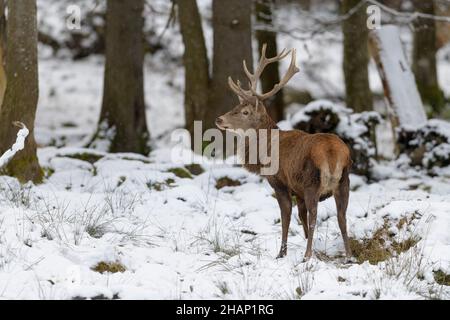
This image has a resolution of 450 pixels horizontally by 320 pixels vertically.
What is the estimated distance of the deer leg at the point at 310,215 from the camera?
641 cm

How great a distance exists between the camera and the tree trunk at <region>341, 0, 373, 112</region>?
12.1 metres

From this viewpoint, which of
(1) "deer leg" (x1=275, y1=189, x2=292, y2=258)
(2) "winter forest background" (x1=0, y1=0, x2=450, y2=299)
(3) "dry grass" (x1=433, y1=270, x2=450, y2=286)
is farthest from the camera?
(1) "deer leg" (x1=275, y1=189, x2=292, y2=258)

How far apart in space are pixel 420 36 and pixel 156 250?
11.3 m

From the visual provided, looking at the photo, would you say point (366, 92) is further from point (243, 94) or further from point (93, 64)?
point (93, 64)

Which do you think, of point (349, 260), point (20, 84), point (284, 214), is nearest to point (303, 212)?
point (284, 214)

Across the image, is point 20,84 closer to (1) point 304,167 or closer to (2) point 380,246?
(1) point 304,167

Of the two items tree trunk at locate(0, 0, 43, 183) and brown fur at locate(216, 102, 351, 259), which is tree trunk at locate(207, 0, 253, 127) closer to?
tree trunk at locate(0, 0, 43, 183)

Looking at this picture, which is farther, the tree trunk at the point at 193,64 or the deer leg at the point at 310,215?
the tree trunk at the point at 193,64

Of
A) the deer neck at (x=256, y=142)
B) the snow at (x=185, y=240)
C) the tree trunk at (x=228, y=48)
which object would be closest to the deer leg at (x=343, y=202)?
the snow at (x=185, y=240)

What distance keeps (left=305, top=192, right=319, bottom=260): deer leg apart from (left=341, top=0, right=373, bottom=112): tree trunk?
233 inches

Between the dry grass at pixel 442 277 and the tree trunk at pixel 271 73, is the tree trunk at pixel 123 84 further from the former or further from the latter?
the dry grass at pixel 442 277

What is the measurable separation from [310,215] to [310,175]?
1.13ft

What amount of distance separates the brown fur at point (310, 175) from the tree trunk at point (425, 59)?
916cm

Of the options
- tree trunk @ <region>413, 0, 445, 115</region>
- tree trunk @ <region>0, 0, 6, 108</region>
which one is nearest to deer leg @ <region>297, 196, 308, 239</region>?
tree trunk @ <region>0, 0, 6, 108</region>
